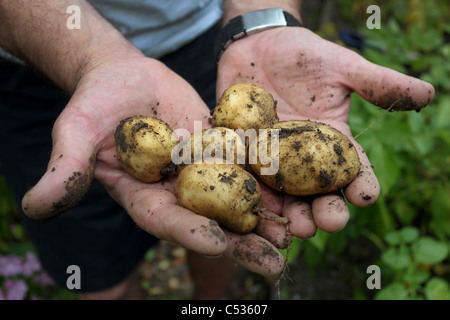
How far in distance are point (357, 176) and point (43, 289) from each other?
2126 millimetres

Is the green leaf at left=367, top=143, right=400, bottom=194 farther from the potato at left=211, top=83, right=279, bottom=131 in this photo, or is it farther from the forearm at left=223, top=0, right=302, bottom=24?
the forearm at left=223, top=0, right=302, bottom=24

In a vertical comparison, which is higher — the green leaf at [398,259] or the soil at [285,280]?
the green leaf at [398,259]

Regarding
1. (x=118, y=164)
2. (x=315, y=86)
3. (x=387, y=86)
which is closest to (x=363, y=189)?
(x=387, y=86)

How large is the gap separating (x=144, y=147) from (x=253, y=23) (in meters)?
1.12

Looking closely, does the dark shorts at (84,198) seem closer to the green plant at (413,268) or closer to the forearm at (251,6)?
the forearm at (251,6)

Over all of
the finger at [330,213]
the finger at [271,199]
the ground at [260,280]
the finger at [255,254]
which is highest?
the finger at [330,213]

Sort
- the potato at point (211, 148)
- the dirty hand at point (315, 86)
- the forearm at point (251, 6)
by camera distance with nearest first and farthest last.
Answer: the dirty hand at point (315, 86)
the potato at point (211, 148)
the forearm at point (251, 6)

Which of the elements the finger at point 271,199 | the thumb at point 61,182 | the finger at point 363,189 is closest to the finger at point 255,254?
the finger at point 271,199

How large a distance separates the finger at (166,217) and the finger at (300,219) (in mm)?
374

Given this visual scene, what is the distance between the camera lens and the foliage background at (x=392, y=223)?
2281 millimetres

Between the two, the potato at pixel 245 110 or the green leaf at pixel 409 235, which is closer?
the potato at pixel 245 110

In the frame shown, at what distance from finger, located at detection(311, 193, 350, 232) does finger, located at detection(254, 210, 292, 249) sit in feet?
0.46

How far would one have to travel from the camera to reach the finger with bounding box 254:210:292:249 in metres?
1.75

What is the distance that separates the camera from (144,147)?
6.43ft
